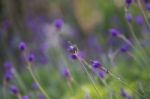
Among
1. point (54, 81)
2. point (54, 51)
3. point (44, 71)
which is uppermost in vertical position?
point (54, 51)

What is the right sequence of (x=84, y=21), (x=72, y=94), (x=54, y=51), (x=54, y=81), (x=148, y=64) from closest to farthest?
(x=148, y=64)
(x=72, y=94)
(x=54, y=81)
(x=54, y=51)
(x=84, y=21)

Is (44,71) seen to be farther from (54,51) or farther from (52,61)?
(54,51)

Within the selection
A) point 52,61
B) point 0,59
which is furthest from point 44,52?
point 0,59

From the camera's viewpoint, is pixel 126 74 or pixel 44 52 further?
pixel 44 52

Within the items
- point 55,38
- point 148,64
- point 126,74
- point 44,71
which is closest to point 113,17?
point 55,38

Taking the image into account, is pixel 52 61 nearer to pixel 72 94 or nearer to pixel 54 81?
pixel 54 81

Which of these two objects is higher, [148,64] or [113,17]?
[113,17]

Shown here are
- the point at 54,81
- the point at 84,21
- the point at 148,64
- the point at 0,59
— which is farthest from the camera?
the point at 84,21
